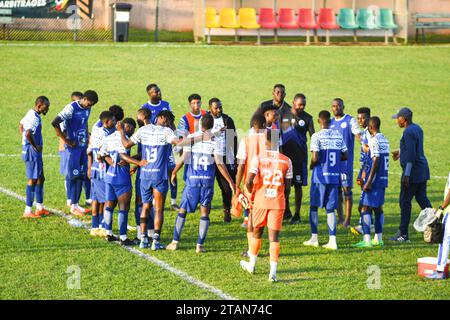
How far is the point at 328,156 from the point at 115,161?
3.39m

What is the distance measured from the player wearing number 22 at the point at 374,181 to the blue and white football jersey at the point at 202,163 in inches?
99.8

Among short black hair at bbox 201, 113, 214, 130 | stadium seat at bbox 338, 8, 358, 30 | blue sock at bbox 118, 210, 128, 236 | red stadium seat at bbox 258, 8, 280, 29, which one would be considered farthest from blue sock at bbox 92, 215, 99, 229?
stadium seat at bbox 338, 8, 358, 30

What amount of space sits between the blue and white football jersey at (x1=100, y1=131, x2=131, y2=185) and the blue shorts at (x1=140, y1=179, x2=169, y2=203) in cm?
30

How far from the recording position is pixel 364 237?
A: 15.1m

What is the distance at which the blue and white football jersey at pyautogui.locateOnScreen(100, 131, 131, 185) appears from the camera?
47.9 ft

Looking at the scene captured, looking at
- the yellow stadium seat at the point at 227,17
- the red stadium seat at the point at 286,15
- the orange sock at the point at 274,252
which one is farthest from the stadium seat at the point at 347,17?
the orange sock at the point at 274,252

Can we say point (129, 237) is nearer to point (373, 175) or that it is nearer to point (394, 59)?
point (373, 175)

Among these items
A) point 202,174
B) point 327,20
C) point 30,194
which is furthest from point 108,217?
point 327,20

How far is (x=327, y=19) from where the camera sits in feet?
117

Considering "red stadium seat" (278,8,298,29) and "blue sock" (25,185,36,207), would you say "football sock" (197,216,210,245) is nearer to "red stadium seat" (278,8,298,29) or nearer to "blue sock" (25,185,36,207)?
"blue sock" (25,185,36,207)

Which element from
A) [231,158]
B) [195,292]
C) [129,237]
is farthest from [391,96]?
[195,292]

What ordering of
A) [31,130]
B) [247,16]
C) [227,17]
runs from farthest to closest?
1. [247,16]
2. [227,17]
3. [31,130]

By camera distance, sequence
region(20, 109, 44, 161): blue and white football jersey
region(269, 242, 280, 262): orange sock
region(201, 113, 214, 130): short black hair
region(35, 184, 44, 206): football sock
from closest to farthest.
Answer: region(269, 242, 280, 262): orange sock → region(201, 113, 214, 130): short black hair → region(20, 109, 44, 161): blue and white football jersey → region(35, 184, 44, 206): football sock

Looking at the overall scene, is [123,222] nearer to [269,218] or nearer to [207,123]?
[207,123]
